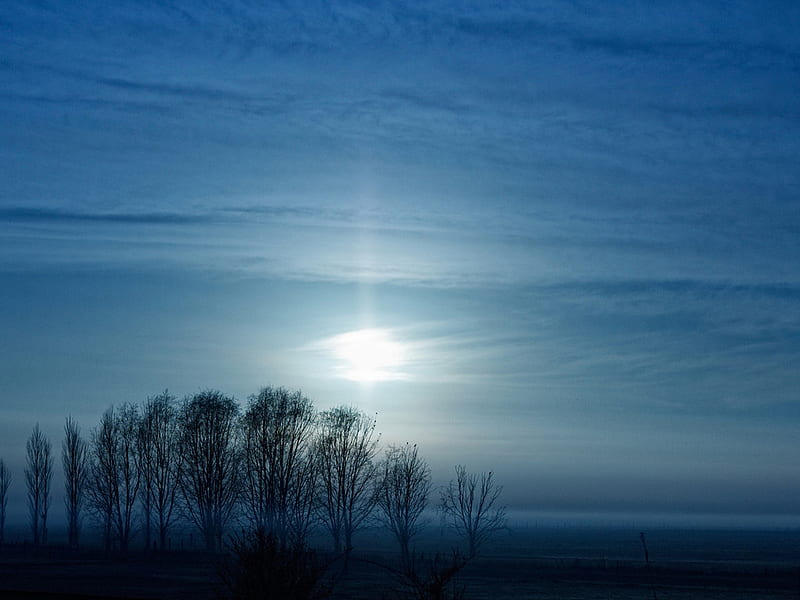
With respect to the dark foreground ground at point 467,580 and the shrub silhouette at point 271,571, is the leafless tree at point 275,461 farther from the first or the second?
the shrub silhouette at point 271,571

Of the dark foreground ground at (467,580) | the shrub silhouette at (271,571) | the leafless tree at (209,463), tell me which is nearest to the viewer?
the shrub silhouette at (271,571)

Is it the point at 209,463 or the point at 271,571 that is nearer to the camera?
the point at 271,571

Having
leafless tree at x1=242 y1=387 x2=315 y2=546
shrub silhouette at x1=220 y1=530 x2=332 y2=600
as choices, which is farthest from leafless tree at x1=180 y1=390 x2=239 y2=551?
shrub silhouette at x1=220 y1=530 x2=332 y2=600

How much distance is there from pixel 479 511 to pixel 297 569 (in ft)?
231

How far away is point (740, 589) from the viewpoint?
147ft

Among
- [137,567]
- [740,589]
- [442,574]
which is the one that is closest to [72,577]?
[137,567]

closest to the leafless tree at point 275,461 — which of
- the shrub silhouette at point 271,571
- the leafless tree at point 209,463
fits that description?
the leafless tree at point 209,463

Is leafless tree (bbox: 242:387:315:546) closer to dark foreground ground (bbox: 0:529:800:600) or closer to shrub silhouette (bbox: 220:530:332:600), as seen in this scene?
dark foreground ground (bbox: 0:529:800:600)

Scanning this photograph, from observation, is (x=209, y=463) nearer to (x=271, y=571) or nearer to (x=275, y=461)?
(x=275, y=461)

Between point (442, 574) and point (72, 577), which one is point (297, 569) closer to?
point (442, 574)

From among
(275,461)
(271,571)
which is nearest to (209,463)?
(275,461)

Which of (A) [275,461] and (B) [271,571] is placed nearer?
(B) [271,571]

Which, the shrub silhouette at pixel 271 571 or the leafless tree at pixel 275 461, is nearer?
the shrub silhouette at pixel 271 571

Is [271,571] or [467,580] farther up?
[271,571]
